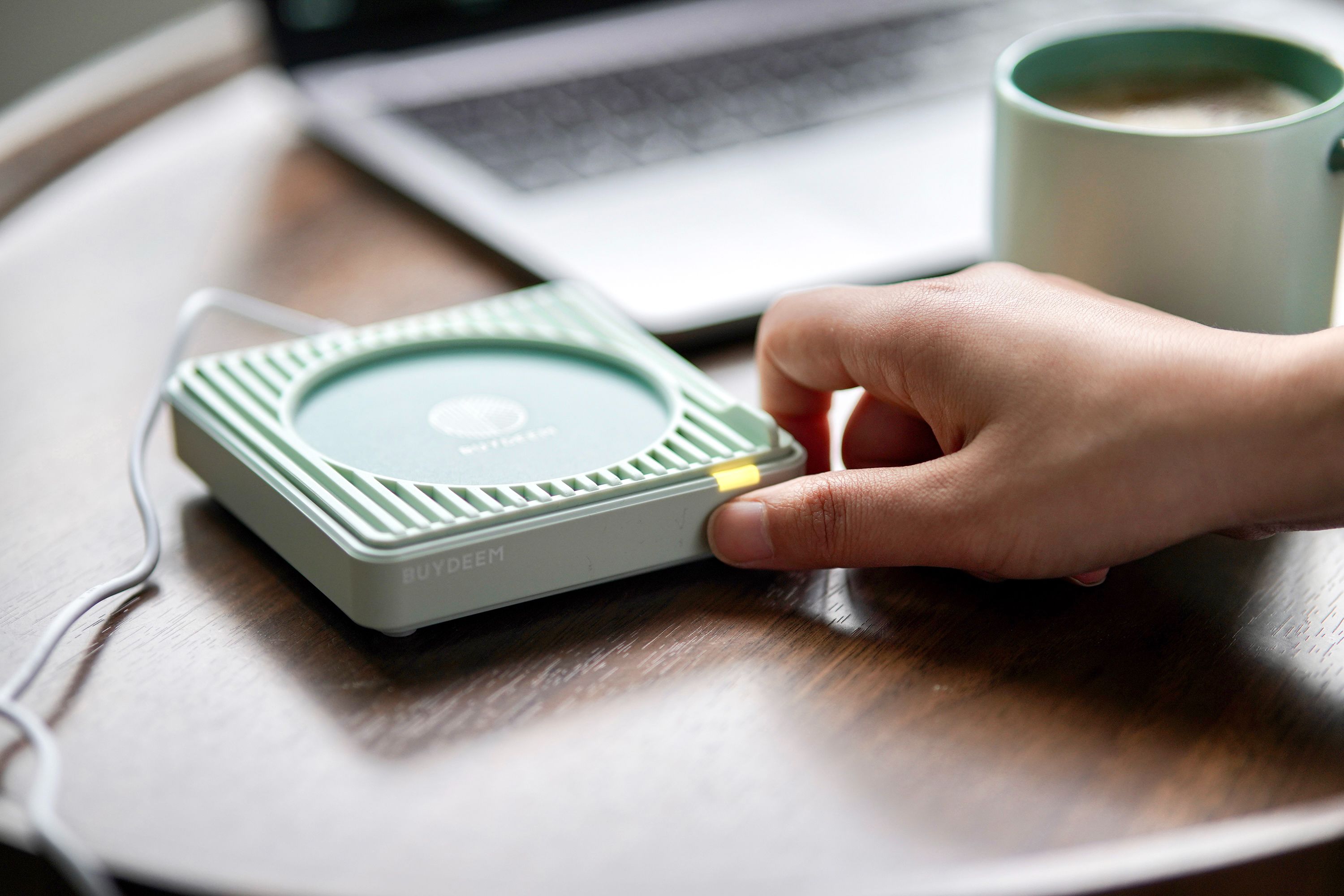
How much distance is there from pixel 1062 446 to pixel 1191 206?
14cm

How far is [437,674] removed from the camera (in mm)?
442

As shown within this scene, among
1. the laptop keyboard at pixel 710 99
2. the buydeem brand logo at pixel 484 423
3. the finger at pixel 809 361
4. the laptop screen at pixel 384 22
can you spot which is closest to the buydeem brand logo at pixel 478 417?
the buydeem brand logo at pixel 484 423

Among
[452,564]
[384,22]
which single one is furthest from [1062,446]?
[384,22]

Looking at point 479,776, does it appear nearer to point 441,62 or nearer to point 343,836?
point 343,836

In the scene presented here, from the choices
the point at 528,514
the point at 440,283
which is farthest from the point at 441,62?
the point at 528,514

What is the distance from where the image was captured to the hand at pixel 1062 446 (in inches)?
17.4

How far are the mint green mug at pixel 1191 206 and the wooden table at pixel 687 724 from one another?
0.34 ft

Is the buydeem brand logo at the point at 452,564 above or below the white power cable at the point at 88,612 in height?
above

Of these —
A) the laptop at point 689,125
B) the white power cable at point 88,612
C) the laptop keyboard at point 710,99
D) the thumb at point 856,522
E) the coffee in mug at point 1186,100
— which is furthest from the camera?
the laptop keyboard at point 710,99

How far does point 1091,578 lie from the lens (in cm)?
48

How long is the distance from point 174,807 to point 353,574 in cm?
9

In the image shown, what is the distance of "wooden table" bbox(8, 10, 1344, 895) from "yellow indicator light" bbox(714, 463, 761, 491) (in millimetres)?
37

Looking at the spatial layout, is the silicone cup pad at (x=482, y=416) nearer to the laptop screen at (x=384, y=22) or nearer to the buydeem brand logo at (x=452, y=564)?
the buydeem brand logo at (x=452, y=564)

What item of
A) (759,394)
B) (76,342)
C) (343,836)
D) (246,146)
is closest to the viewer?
(343,836)
